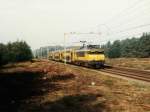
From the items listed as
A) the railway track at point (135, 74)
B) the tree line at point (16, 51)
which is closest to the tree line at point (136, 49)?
the tree line at point (16, 51)

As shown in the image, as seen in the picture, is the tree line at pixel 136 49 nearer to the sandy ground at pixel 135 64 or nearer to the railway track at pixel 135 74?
the sandy ground at pixel 135 64

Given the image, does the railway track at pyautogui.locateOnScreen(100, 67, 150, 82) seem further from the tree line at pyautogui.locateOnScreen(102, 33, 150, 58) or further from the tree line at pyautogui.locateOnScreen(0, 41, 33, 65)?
the tree line at pyautogui.locateOnScreen(102, 33, 150, 58)

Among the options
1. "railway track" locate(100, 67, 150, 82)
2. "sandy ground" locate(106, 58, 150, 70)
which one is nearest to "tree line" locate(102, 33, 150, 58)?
"sandy ground" locate(106, 58, 150, 70)

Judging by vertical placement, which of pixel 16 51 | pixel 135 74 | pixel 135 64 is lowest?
pixel 135 74

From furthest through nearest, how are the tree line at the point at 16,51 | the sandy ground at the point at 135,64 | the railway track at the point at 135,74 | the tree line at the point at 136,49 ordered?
the tree line at the point at 136,49 < the tree line at the point at 16,51 < the sandy ground at the point at 135,64 < the railway track at the point at 135,74

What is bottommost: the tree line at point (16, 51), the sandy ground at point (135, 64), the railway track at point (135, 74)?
the railway track at point (135, 74)

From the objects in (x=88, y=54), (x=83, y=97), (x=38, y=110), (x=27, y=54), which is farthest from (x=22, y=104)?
(x=27, y=54)

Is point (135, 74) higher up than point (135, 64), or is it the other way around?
point (135, 64)

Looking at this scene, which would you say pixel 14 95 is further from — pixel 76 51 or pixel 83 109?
pixel 76 51

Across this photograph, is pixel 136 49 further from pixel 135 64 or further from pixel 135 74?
pixel 135 74

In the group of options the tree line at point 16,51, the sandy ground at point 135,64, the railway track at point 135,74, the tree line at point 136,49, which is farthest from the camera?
the tree line at point 136,49

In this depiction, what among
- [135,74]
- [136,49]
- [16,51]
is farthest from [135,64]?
[136,49]

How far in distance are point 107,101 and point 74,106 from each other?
75.0 inches

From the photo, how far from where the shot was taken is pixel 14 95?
60.4 feet
